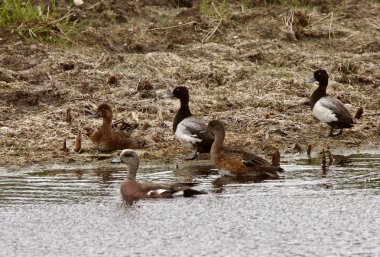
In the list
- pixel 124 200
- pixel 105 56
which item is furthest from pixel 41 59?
pixel 124 200

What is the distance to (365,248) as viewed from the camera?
34.1ft

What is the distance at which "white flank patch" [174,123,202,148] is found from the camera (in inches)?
601

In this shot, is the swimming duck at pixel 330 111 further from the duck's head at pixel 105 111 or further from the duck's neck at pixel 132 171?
the duck's neck at pixel 132 171

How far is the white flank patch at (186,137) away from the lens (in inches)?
601

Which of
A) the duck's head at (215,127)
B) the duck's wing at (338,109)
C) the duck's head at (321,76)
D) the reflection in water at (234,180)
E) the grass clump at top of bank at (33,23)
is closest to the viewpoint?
the reflection in water at (234,180)

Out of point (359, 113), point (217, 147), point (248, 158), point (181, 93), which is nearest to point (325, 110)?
point (359, 113)

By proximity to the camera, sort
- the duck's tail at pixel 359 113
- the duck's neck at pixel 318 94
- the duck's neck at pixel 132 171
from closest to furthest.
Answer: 1. the duck's neck at pixel 132 171
2. the duck's tail at pixel 359 113
3. the duck's neck at pixel 318 94

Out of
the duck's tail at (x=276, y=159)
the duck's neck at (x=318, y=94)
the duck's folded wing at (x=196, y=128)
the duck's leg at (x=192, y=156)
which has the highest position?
the duck's neck at (x=318, y=94)

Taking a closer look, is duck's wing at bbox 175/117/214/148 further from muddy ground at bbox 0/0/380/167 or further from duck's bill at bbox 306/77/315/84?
duck's bill at bbox 306/77/315/84

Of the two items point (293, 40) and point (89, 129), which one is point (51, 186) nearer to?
point (89, 129)

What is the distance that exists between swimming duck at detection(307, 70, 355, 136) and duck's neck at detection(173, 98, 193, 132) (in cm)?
198

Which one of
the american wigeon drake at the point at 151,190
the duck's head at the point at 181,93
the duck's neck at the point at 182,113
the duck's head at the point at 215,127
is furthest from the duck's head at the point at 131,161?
the duck's head at the point at 181,93

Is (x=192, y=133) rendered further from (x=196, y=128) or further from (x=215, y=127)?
(x=215, y=127)

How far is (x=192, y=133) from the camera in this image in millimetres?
15289
